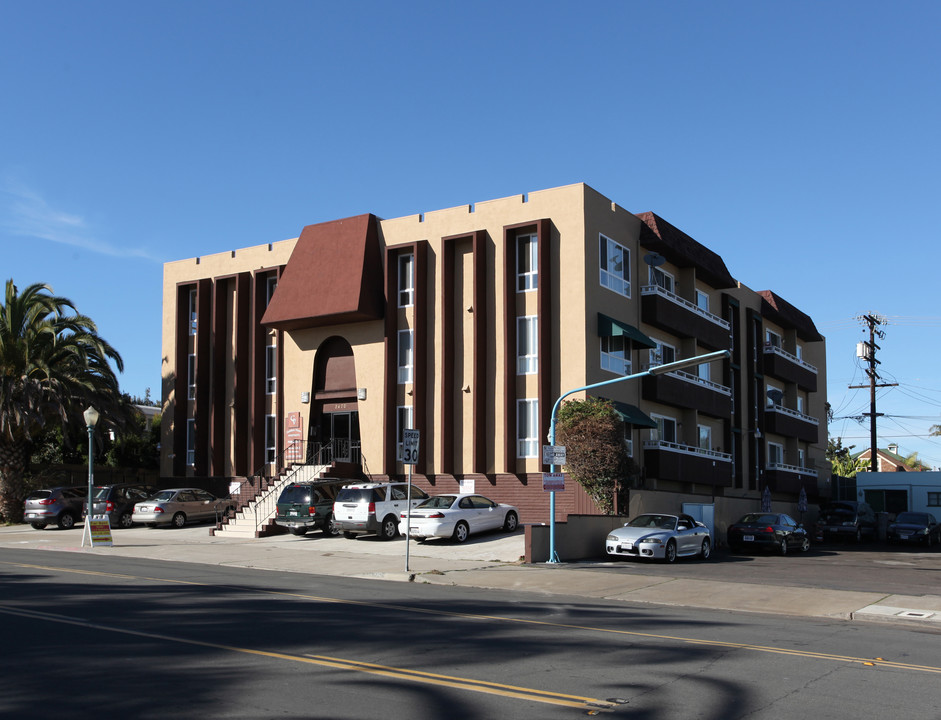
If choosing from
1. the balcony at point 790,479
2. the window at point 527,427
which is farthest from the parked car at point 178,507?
the balcony at point 790,479

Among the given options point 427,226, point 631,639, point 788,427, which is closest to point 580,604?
point 631,639

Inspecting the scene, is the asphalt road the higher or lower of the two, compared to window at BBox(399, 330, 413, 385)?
lower

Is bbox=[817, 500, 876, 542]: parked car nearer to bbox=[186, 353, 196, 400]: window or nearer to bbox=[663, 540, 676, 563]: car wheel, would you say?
bbox=[663, 540, 676, 563]: car wheel

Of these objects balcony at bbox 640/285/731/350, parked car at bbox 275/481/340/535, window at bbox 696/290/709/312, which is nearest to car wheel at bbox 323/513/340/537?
parked car at bbox 275/481/340/535

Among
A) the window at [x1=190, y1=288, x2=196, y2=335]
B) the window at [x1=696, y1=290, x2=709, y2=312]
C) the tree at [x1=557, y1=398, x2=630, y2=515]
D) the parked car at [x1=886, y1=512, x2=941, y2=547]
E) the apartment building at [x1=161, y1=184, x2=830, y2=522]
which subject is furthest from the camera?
the window at [x1=190, y1=288, x2=196, y2=335]

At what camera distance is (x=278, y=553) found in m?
25.6

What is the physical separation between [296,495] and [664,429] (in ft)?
48.9

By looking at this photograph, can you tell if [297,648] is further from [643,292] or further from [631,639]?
[643,292]

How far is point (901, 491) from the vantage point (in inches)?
2195

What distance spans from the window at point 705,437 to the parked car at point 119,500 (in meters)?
22.2

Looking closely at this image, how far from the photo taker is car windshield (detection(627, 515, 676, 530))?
2597cm

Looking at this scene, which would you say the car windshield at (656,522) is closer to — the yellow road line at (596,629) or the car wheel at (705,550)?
the car wheel at (705,550)

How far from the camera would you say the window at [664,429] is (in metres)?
35.2

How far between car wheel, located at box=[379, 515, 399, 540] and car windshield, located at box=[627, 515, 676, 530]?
712 centimetres
